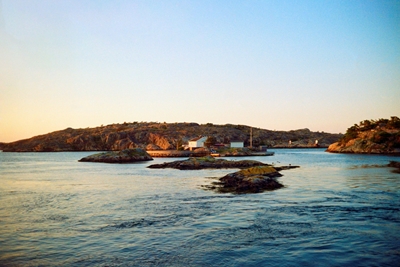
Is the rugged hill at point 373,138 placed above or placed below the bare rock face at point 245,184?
above

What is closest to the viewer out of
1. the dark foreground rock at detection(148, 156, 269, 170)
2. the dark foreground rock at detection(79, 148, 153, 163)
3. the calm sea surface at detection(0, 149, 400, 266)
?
the calm sea surface at detection(0, 149, 400, 266)

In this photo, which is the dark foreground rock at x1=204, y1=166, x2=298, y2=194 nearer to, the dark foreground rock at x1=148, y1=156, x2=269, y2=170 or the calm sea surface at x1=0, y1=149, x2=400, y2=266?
the calm sea surface at x1=0, y1=149, x2=400, y2=266

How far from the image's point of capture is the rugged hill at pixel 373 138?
118625mm

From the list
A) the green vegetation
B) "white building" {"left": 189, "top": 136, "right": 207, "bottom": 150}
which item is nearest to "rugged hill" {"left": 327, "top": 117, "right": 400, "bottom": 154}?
the green vegetation

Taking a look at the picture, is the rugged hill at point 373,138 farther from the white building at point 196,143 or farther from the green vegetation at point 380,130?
the white building at point 196,143

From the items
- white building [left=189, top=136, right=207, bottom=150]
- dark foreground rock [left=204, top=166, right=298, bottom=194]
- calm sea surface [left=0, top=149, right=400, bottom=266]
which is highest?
white building [left=189, top=136, right=207, bottom=150]

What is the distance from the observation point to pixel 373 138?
125m

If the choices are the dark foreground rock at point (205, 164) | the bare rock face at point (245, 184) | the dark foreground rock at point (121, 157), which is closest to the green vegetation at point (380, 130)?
the dark foreground rock at point (205, 164)

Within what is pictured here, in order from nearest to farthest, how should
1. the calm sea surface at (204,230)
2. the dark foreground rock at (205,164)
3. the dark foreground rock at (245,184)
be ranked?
1. the calm sea surface at (204,230)
2. the dark foreground rock at (245,184)
3. the dark foreground rock at (205,164)

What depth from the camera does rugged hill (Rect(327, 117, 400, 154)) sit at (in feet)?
389

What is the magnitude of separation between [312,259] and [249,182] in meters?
21.7

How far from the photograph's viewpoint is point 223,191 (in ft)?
109

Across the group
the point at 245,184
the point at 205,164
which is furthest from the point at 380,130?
the point at 245,184

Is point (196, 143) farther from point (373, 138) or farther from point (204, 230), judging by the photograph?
point (204, 230)
